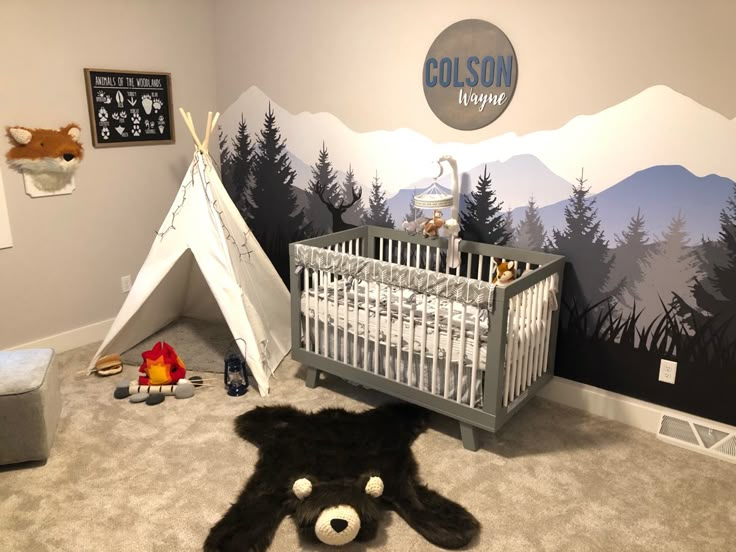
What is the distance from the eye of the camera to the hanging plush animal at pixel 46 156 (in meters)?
3.29

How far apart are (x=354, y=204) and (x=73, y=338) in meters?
1.84

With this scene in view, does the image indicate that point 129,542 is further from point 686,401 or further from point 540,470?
point 686,401

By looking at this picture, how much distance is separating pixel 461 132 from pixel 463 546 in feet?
6.30

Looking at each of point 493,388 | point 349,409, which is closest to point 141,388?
point 349,409

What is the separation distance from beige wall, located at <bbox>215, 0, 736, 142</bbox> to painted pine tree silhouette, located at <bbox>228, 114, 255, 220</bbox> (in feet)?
0.85

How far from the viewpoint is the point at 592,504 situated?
2316 mm

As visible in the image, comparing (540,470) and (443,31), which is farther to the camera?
(443,31)

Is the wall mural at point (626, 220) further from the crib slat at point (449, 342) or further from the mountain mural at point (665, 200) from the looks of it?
the crib slat at point (449, 342)

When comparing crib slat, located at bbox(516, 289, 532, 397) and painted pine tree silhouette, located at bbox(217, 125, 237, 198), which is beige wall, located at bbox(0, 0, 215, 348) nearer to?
painted pine tree silhouette, located at bbox(217, 125, 237, 198)

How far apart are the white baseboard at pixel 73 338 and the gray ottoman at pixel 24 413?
105cm

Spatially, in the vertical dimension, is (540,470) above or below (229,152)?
below

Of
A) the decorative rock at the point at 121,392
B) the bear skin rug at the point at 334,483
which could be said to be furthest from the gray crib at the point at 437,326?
the decorative rock at the point at 121,392

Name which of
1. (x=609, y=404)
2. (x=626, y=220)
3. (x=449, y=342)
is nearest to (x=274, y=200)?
(x=449, y=342)

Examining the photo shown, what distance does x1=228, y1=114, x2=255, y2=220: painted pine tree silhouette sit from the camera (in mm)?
4137
